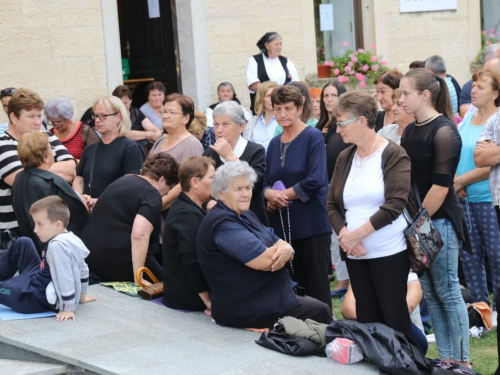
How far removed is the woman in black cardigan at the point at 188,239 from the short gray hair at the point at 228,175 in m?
0.45

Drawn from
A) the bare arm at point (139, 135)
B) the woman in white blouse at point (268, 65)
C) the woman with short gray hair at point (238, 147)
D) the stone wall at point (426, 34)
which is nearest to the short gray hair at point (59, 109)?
the bare arm at point (139, 135)

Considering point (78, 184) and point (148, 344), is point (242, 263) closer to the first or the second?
point (148, 344)

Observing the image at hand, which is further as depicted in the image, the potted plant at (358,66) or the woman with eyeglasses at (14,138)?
the potted plant at (358,66)

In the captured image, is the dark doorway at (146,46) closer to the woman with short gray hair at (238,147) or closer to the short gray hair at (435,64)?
the short gray hair at (435,64)

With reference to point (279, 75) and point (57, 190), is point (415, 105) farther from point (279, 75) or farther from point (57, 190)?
point (279, 75)

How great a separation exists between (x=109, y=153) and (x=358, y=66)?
19.5 feet

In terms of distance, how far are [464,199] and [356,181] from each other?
2.23 metres

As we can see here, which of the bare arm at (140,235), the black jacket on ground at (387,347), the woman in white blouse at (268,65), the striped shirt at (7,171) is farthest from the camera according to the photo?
the woman in white blouse at (268,65)

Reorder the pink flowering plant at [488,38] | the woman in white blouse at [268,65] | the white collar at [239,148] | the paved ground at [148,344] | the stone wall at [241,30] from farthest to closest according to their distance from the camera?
1. the pink flowering plant at [488,38]
2. the stone wall at [241,30]
3. the woman in white blouse at [268,65]
4. the white collar at [239,148]
5. the paved ground at [148,344]

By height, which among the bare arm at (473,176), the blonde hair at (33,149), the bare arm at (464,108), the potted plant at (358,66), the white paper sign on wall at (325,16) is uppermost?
the white paper sign on wall at (325,16)

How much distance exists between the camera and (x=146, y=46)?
1349 centimetres

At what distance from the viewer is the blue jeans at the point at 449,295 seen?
19.5ft

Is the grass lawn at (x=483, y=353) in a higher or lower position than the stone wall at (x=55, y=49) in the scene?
lower

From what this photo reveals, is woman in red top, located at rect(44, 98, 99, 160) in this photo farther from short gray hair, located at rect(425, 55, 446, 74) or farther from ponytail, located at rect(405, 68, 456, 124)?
ponytail, located at rect(405, 68, 456, 124)
